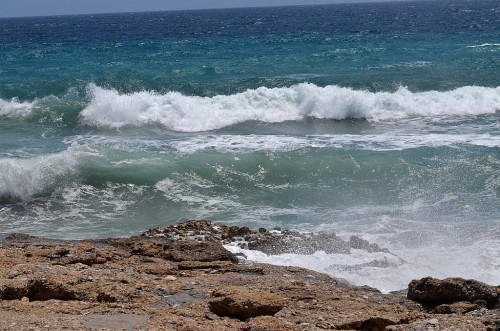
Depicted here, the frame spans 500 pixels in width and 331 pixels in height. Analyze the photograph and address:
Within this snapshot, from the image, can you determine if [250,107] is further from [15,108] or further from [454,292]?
[454,292]

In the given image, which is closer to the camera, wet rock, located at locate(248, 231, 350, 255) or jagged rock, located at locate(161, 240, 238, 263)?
jagged rock, located at locate(161, 240, 238, 263)

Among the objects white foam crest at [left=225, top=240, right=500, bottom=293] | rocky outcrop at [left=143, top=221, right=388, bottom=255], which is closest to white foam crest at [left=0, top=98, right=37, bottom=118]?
rocky outcrop at [left=143, top=221, right=388, bottom=255]

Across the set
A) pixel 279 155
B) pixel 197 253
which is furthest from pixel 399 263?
pixel 279 155

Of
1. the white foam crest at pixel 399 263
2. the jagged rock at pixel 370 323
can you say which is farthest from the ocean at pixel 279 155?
the jagged rock at pixel 370 323

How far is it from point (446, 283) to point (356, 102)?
15.0 meters

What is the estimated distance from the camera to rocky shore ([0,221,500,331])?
6094 millimetres

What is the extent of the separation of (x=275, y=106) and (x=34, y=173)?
986cm

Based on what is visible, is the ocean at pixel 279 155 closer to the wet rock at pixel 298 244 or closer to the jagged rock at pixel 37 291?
the wet rock at pixel 298 244

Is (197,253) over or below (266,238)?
over

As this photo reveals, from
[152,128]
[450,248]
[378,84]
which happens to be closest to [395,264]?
[450,248]

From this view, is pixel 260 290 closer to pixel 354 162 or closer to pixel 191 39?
pixel 354 162

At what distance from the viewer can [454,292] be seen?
722cm

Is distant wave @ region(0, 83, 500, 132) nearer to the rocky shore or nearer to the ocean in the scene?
the ocean

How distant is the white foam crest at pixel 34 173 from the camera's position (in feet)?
44.2
